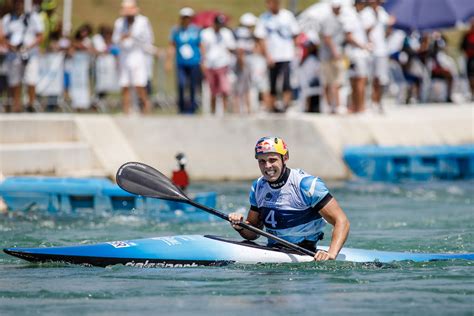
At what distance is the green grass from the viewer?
3234 cm

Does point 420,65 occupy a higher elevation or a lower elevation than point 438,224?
higher

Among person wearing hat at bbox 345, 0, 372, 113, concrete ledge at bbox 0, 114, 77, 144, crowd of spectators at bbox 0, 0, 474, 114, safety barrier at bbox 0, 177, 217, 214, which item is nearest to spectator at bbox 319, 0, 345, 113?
crowd of spectators at bbox 0, 0, 474, 114

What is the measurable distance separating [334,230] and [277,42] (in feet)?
27.6

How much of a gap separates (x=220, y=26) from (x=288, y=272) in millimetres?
9387

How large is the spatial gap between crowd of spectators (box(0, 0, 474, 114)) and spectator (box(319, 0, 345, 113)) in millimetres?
14

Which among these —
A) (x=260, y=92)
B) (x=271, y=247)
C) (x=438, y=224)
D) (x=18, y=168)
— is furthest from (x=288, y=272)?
(x=260, y=92)

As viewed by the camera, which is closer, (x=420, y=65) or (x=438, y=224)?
(x=438, y=224)

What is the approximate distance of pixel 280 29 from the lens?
17438 millimetres

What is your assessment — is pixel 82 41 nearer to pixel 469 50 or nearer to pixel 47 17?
pixel 47 17

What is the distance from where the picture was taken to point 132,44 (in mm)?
17031

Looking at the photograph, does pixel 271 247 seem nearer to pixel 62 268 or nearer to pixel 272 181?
pixel 272 181

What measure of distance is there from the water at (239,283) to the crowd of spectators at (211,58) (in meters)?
4.86

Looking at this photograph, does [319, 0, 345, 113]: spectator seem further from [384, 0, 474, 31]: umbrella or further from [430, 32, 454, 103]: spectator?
[430, 32, 454, 103]: spectator

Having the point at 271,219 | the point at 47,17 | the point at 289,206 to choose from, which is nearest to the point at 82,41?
the point at 47,17
